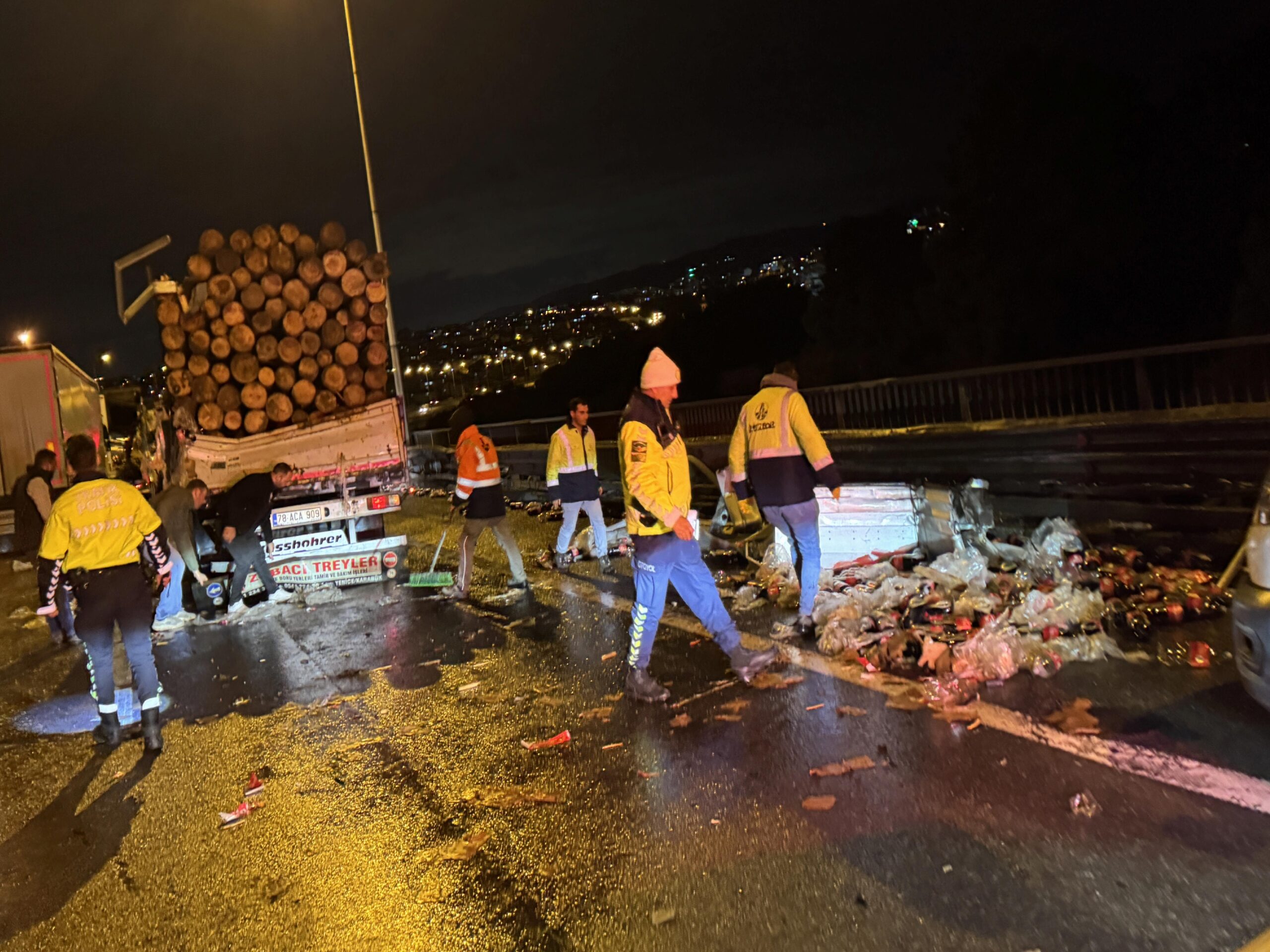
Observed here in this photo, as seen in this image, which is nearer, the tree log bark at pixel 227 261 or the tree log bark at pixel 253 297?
the tree log bark at pixel 227 261

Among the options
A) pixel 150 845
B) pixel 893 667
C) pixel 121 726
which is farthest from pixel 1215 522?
pixel 121 726

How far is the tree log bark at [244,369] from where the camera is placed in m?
9.62

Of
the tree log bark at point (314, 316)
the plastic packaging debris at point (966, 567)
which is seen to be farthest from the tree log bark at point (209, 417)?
the plastic packaging debris at point (966, 567)

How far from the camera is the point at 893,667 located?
5.42 m

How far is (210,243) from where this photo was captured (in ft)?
31.9

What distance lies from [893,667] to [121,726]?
16.4ft

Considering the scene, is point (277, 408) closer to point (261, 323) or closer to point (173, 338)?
point (261, 323)

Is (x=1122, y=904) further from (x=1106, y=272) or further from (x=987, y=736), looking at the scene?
(x=1106, y=272)

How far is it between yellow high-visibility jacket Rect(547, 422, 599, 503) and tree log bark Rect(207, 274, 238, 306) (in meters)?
3.77

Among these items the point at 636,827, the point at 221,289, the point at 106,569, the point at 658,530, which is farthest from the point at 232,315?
the point at 636,827

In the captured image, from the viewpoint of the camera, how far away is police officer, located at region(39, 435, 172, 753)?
5461 millimetres

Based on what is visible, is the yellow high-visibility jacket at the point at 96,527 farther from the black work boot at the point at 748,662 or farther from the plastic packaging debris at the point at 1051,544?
the plastic packaging debris at the point at 1051,544

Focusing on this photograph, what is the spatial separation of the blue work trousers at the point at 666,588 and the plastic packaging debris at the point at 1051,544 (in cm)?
253

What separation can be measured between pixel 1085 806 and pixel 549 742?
2.63 meters
